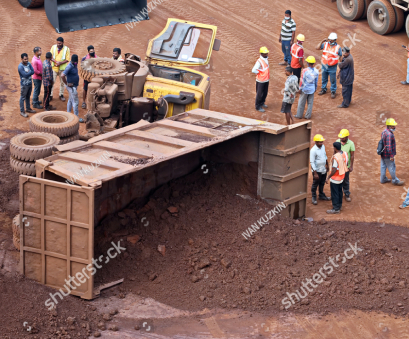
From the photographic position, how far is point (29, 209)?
8453mm

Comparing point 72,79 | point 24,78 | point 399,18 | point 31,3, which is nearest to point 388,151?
point 72,79

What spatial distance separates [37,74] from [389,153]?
25.3 feet

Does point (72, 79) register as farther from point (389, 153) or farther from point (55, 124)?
point (389, 153)

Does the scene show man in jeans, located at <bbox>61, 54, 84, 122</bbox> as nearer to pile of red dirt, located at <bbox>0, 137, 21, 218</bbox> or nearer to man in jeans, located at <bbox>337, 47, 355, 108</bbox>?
pile of red dirt, located at <bbox>0, 137, 21, 218</bbox>

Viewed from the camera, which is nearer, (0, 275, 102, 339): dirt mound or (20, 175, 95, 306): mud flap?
(0, 275, 102, 339): dirt mound

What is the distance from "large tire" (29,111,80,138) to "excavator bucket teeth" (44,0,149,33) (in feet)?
28.7

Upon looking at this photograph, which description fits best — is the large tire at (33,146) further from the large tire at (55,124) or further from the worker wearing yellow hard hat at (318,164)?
the worker wearing yellow hard hat at (318,164)

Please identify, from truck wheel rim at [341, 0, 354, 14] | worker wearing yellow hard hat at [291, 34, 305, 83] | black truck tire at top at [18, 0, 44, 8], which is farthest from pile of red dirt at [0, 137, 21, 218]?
truck wheel rim at [341, 0, 354, 14]

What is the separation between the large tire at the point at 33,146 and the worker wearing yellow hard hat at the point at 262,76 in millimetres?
6729

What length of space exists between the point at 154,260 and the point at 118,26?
454 inches

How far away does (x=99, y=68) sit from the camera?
11.4 m

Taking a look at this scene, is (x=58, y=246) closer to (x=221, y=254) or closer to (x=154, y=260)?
(x=154, y=260)

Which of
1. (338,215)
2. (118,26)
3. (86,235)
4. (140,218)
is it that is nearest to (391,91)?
(338,215)

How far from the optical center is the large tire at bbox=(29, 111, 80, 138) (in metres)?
9.97
